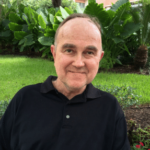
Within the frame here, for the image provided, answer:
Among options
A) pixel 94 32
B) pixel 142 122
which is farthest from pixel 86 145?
pixel 142 122

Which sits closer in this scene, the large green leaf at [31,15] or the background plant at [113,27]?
the background plant at [113,27]

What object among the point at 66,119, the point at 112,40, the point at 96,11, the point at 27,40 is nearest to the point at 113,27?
the point at 112,40

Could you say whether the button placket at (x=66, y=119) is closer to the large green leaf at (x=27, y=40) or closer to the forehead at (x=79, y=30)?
the forehead at (x=79, y=30)

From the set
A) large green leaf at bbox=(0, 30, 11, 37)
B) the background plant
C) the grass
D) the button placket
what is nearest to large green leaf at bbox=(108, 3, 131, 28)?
the background plant

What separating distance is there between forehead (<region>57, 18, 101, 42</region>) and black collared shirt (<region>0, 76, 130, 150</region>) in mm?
439

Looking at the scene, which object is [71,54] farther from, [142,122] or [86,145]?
[142,122]

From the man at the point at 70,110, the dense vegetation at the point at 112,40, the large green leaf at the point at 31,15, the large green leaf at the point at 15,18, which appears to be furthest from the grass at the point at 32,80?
the large green leaf at the point at 15,18

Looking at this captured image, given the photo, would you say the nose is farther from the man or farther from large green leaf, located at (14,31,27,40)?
large green leaf, located at (14,31,27,40)

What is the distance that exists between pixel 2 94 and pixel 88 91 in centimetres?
314

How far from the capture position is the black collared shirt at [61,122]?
1.27m

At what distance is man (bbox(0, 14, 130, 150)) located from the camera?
1.24 metres

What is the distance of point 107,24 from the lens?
6.66 m

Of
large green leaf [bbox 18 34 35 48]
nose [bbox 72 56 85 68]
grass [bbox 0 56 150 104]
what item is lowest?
grass [bbox 0 56 150 104]

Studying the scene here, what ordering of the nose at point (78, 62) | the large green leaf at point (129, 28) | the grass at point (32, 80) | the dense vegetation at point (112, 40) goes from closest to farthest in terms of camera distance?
1. the nose at point (78, 62)
2. the grass at point (32, 80)
3. the dense vegetation at point (112, 40)
4. the large green leaf at point (129, 28)
